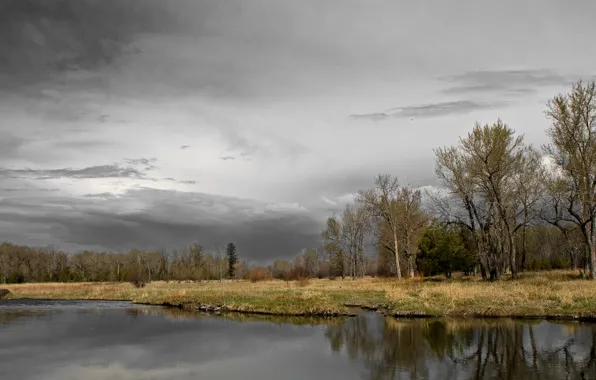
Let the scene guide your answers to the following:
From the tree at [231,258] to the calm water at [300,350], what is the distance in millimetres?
101977

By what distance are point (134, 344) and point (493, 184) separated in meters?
29.6

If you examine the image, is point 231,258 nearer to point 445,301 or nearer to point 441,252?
point 441,252

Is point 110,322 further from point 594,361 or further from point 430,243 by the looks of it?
point 430,243

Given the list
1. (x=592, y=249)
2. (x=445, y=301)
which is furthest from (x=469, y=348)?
(x=592, y=249)

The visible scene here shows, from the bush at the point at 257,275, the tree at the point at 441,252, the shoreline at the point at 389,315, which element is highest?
Answer: the tree at the point at 441,252

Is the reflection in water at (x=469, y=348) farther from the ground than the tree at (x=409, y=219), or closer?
closer

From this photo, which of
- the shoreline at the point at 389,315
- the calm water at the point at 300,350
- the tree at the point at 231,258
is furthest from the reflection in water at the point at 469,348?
the tree at the point at 231,258

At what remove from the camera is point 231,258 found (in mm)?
128875

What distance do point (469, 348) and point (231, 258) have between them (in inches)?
4536

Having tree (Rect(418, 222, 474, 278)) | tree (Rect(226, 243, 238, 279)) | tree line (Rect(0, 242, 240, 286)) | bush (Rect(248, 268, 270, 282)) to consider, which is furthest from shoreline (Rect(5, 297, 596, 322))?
tree (Rect(226, 243, 238, 279))

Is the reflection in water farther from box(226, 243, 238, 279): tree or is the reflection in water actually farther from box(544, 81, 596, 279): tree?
box(226, 243, 238, 279): tree

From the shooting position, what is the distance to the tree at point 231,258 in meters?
128

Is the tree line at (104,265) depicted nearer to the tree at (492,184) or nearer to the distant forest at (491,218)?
the distant forest at (491,218)

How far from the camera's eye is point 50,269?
11731cm
